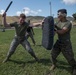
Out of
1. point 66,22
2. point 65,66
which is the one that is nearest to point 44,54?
point 65,66

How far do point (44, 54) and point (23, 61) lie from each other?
2.01 meters

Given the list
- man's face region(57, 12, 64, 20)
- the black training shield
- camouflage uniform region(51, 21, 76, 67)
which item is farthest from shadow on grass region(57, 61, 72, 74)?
man's face region(57, 12, 64, 20)

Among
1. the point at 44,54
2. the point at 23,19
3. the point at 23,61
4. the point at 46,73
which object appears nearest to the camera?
the point at 46,73

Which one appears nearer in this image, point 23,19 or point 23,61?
point 23,19

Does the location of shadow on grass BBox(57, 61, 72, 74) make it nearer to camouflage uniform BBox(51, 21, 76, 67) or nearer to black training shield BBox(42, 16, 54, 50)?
camouflage uniform BBox(51, 21, 76, 67)

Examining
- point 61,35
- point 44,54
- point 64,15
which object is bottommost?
point 44,54

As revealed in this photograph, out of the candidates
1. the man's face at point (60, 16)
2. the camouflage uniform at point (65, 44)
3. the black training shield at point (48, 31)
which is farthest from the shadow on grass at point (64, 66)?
the man's face at point (60, 16)

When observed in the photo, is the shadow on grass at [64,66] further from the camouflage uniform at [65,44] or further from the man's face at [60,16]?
the man's face at [60,16]

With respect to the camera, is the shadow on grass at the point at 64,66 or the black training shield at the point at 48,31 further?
the shadow on grass at the point at 64,66

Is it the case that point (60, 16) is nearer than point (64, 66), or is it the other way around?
point (60, 16)

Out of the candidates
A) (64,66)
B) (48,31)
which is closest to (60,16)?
(48,31)

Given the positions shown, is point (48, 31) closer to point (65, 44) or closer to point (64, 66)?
point (65, 44)

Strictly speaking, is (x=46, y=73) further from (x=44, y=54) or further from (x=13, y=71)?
(x=44, y=54)

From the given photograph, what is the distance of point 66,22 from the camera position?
315 inches
